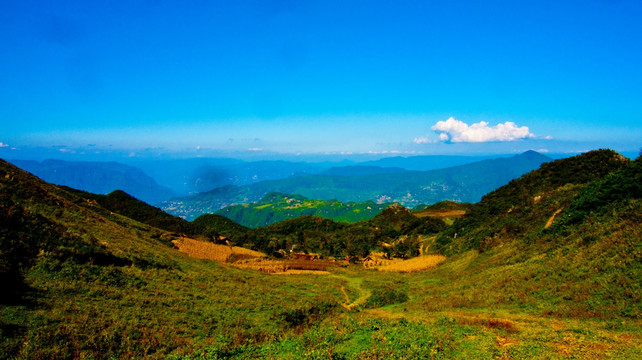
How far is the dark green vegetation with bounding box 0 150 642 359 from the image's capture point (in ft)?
35.3

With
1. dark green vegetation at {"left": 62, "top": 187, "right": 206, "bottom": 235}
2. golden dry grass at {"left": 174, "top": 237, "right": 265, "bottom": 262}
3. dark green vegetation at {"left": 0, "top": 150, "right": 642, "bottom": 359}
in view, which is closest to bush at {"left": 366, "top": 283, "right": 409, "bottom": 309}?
dark green vegetation at {"left": 0, "top": 150, "right": 642, "bottom": 359}

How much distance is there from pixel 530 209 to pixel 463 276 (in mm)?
20523

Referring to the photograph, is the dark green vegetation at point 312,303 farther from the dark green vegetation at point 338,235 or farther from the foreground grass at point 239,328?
the dark green vegetation at point 338,235

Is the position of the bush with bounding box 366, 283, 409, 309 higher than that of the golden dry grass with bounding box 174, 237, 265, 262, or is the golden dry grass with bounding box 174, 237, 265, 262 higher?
the bush with bounding box 366, 283, 409, 309

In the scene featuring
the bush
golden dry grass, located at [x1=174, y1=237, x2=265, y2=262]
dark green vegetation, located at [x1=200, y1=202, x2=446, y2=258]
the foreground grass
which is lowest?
dark green vegetation, located at [x1=200, y1=202, x2=446, y2=258]

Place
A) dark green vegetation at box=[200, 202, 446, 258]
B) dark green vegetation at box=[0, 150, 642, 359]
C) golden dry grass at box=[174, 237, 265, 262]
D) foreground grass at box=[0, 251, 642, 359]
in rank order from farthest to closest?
dark green vegetation at box=[200, 202, 446, 258], golden dry grass at box=[174, 237, 265, 262], dark green vegetation at box=[0, 150, 642, 359], foreground grass at box=[0, 251, 642, 359]

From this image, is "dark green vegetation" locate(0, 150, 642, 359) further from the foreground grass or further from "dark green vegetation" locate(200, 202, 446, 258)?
"dark green vegetation" locate(200, 202, 446, 258)

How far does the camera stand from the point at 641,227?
18.3 meters

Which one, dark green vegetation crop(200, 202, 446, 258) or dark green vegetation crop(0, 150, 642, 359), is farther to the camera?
dark green vegetation crop(200, 202, 446, 258)

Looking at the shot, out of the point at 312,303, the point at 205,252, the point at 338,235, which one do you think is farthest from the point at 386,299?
the point at 338,235

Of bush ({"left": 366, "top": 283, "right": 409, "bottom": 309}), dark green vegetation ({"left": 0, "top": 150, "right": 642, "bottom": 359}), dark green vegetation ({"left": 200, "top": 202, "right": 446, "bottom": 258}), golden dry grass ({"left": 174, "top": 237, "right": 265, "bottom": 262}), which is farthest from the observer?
dark green vegetation ({"left": 200, "top": 202, "right": 446, "bottom": 258})

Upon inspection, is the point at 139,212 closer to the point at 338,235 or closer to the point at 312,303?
the point at 338,235

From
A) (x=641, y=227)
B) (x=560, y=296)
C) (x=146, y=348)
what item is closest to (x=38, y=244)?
(x=146, y=348)

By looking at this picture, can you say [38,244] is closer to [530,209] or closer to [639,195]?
[639,195]
